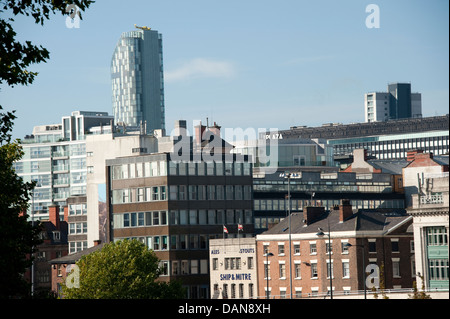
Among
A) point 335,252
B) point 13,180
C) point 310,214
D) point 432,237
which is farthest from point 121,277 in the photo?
point 13,180

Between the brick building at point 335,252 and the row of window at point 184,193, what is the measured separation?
1381 centimetres

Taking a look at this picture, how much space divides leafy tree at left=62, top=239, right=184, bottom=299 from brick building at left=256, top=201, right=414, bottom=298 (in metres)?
13.9

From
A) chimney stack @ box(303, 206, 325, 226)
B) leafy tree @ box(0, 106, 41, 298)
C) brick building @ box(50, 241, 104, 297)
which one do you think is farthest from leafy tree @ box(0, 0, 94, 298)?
brick building @ box(50, 241, 104, 297)

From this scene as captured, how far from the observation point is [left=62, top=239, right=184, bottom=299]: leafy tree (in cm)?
10981

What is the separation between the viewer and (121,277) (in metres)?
112

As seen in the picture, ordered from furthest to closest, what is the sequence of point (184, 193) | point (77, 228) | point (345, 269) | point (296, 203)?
point (296, 203) < point (77, 228) < point (184, 193) < point (345, 269)

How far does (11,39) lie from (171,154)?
351 feet

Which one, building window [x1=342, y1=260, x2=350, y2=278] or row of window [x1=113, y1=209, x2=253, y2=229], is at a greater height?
row of window [x1=113, y1=209, x2=253, y2=229]

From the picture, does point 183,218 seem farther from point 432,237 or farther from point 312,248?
point 432,237

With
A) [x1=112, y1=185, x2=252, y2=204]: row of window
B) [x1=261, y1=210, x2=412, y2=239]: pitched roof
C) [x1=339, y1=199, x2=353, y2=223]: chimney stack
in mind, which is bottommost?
[x1=261, y1=210, x2=412, y2=239]: pitched roof

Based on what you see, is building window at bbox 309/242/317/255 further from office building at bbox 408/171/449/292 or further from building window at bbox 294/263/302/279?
office building at bbox 408/171/449/292

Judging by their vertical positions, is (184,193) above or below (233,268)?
above

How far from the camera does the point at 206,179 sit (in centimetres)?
13650

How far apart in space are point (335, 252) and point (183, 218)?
87.4 feet
